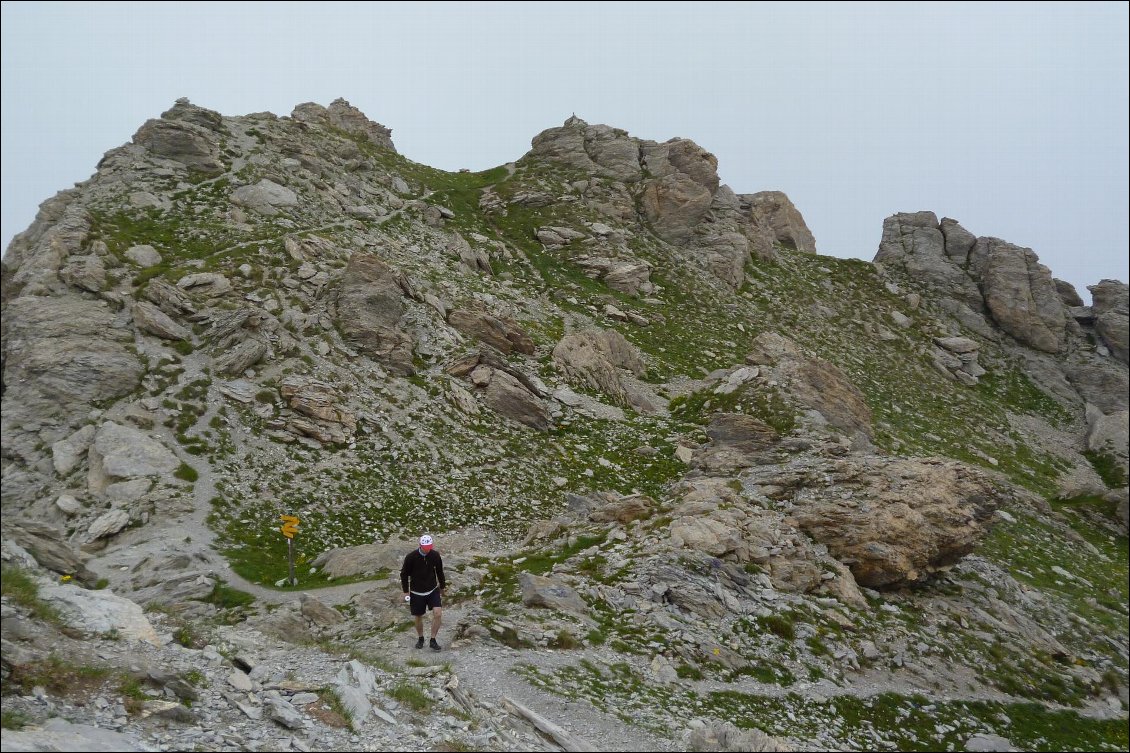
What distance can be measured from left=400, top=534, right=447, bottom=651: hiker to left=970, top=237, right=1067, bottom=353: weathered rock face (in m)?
88.7

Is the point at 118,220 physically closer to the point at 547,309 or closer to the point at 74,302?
the point at 74,302

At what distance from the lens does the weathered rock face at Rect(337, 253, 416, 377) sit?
41.4 meters

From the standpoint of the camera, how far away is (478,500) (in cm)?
3450

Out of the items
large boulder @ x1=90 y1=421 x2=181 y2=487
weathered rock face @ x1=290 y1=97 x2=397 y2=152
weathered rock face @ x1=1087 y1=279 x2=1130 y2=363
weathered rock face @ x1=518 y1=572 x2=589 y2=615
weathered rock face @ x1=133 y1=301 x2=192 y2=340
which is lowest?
weathered rock face @ x1=518 y1=572 x2=589 y2=615

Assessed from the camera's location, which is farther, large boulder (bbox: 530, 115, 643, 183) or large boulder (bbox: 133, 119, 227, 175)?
large boulder (bbox: 530, 115, 643, 183)

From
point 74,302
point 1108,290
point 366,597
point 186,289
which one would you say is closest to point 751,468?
point 366,597

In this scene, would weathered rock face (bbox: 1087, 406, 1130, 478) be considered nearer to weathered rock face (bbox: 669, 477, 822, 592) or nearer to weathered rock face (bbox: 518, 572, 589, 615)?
weathered rock face (bbox: 669, 477, 822, 592)

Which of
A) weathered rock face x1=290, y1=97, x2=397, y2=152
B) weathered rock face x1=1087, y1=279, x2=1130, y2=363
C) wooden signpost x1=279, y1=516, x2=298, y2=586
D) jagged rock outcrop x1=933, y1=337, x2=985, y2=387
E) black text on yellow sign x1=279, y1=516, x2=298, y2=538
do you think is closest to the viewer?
wooden signpost x1=279, y1=516, x2=298, y2=586

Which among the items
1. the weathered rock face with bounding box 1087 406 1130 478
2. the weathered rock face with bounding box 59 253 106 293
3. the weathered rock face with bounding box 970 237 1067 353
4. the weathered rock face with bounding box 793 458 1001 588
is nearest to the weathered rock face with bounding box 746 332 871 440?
the weathered rock face with bounding box 793 458 1001 588

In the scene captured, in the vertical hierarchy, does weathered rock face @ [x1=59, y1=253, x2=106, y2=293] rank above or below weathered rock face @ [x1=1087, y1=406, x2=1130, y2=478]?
above

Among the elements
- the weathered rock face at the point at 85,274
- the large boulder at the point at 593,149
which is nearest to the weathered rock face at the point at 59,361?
the weathered rock face at the point at 85,274

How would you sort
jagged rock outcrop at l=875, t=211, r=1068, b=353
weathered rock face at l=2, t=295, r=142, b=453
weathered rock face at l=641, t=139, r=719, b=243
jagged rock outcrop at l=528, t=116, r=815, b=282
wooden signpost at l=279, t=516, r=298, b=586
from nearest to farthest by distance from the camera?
1. wooden signpost at l=279, t=516, r=298, b=586
2. weathered rock face at l=2, t=295, r=142, b=453
3. jagged rock outcrop at l=875, t=211, r=1068, b=353
4. jagged rock outcrop at l=528, t=116, r=815, b=282
5. weathered rock face at l=641, t=139, r=719, b=243

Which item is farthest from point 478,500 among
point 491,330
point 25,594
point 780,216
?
point 780,216

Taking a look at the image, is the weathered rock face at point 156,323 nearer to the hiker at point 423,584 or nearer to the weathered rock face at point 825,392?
the hiker at point 423,584
